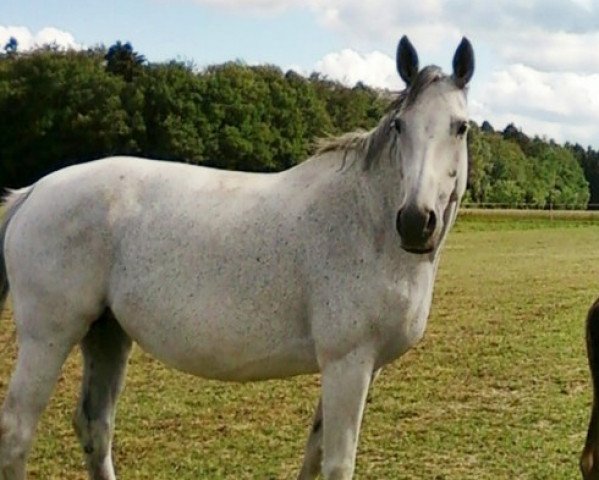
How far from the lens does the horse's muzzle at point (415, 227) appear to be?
3412 mm

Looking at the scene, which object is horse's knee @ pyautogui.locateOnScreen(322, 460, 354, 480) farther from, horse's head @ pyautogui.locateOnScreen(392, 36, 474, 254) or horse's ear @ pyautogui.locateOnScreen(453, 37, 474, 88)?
horse's ear @ pyautogui.locateOnScreen(453, 37, 474, 88)

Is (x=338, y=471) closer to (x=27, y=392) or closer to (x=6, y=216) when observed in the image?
(x=27, y=392)

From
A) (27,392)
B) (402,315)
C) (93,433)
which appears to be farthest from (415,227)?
(93,433)

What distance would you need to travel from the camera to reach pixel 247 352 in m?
3.97

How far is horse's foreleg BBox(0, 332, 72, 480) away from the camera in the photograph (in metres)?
4.20

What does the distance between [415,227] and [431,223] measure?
0.08m

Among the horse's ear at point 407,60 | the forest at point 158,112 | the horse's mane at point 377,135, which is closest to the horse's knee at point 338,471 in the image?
the horse's mane at point 377,135

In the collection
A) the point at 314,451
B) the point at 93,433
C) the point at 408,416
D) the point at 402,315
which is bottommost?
the point at 408,416

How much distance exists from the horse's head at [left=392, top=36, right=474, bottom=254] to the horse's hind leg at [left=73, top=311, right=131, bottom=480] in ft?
5.90

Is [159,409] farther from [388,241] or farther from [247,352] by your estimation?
[388,241]

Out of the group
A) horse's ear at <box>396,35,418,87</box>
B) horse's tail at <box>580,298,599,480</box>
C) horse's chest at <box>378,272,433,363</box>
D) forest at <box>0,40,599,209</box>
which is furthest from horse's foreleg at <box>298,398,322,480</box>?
forest at <box>0,40,599,209</box>

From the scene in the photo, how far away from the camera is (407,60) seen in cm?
378

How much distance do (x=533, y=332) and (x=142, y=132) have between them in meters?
38.7

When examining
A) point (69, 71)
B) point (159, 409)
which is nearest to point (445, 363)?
point (159, 409)
